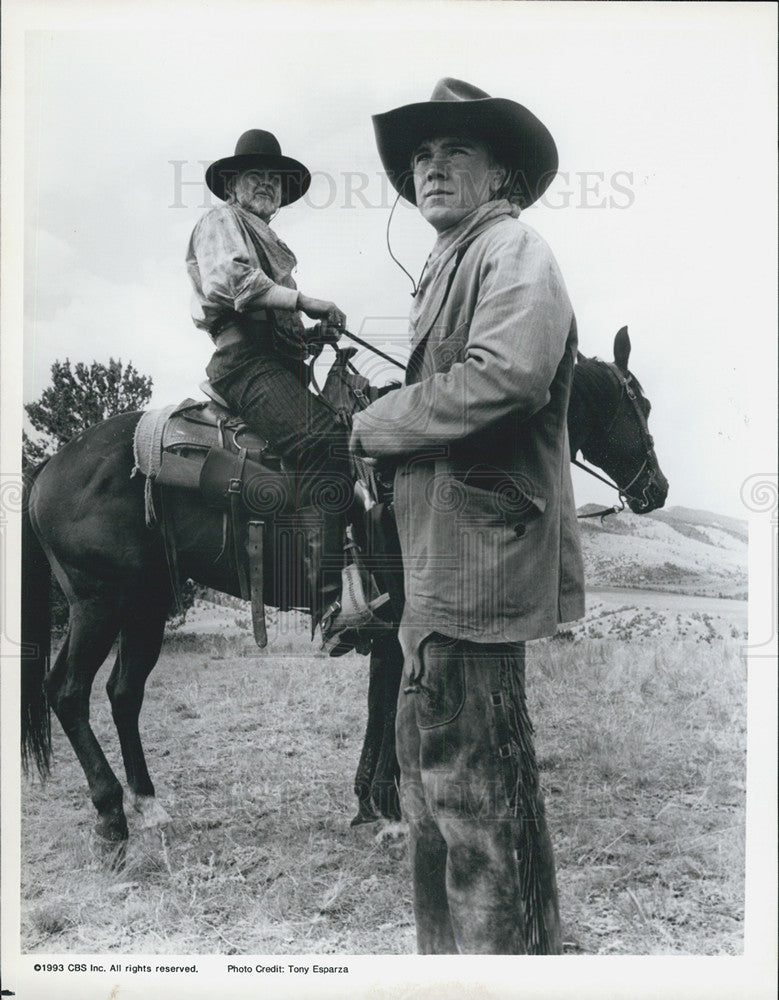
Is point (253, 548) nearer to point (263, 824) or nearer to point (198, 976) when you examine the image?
point (263, 824)

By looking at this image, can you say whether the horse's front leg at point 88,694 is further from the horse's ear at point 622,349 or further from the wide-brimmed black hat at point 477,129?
the horse's ear at point 622,349

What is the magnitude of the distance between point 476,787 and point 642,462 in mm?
1477

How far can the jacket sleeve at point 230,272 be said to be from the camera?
339 centimetres

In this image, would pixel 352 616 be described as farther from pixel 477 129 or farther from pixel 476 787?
pixel 477 129

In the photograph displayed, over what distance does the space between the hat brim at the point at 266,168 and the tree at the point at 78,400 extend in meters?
0.69

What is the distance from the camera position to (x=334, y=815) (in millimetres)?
3551

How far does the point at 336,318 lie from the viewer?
11.3 feet

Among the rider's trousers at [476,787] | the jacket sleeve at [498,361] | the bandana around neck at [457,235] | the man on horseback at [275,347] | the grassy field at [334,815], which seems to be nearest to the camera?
the jacket sleeve at [498,361]

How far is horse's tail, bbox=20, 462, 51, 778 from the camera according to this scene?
353 cm

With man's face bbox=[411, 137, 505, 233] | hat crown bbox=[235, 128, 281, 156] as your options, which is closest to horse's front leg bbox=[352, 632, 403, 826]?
man's face bbox=[411, 137, 505, 233]

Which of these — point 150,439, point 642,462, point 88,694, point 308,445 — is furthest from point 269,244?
point 88,694

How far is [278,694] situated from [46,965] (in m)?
1.14

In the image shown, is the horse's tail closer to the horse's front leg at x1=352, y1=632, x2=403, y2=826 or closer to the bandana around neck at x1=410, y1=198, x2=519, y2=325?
the horse's front leg at x1=352, y1=632, x2=403, y2=826

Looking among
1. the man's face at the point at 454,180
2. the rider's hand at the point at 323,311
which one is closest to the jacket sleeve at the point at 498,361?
the man's face at the point at 454,180
